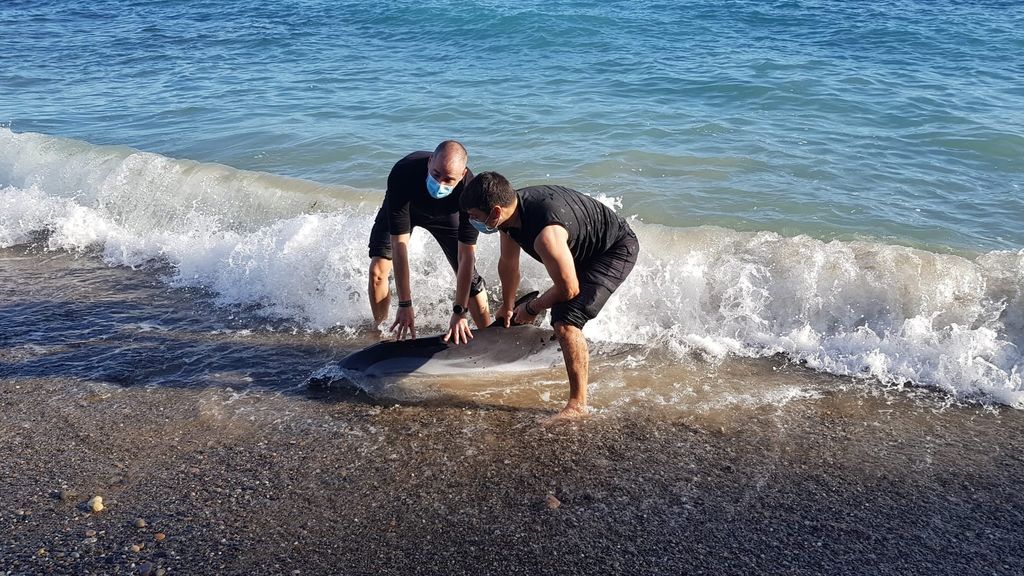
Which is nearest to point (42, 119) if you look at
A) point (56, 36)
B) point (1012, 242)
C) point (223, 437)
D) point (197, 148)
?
point (197, 148)

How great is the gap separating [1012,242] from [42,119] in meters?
13.3

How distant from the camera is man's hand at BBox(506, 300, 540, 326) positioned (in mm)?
5109

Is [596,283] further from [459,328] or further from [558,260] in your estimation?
[459,328]

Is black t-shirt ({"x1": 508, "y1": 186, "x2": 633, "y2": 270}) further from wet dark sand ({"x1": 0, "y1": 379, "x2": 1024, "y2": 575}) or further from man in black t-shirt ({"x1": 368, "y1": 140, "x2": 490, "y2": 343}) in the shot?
wet dark sand ({"x1": 0, "y1": 379, "x2": 1024, "y2": 575})

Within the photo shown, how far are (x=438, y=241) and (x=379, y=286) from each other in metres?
0.54

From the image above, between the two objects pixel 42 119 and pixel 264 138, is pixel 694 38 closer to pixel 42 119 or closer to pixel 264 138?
pixel 264 138

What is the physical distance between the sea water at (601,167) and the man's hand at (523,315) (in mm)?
637

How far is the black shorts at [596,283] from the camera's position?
4719 mm

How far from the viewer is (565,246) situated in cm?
443

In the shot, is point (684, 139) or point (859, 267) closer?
point (859, 267)

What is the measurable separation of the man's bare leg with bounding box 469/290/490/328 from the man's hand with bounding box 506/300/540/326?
0.36m

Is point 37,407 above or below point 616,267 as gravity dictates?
below

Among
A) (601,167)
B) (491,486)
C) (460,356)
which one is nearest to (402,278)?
(460,356)

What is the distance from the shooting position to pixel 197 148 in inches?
447
